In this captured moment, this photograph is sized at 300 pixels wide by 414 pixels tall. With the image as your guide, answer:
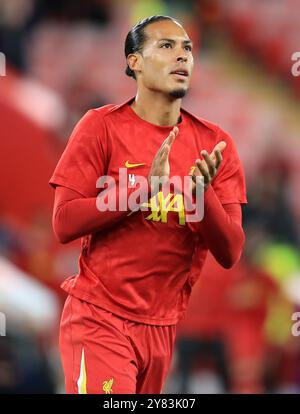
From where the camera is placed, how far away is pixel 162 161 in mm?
3242

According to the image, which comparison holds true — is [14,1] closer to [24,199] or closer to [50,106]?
[50,106]

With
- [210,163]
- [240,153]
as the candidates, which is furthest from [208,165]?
[240,153]

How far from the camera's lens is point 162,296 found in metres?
3.54

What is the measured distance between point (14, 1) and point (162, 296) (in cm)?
474

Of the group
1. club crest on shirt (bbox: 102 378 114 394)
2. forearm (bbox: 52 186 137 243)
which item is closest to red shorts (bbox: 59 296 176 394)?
club crest on shirt (bbox: 102 378 114 394)

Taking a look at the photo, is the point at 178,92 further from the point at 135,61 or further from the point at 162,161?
the point at 162,161

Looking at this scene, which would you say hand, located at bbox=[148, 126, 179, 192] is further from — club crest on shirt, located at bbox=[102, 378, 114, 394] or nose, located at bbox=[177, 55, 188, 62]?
club crest on shirt, located at bbox=[102, 378, 114, 394]

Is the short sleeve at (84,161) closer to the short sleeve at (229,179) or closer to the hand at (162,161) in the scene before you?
the hand at (162,161)

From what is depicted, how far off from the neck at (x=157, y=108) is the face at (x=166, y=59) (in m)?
0.04

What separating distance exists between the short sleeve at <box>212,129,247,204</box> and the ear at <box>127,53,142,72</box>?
390 mm

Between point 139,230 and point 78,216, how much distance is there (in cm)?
25

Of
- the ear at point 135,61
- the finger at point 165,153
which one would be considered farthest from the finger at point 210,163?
the ear at point 135,61

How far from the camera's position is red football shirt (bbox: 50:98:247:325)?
11.4ft

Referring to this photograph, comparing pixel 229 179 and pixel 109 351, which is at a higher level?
pixel 229 179
